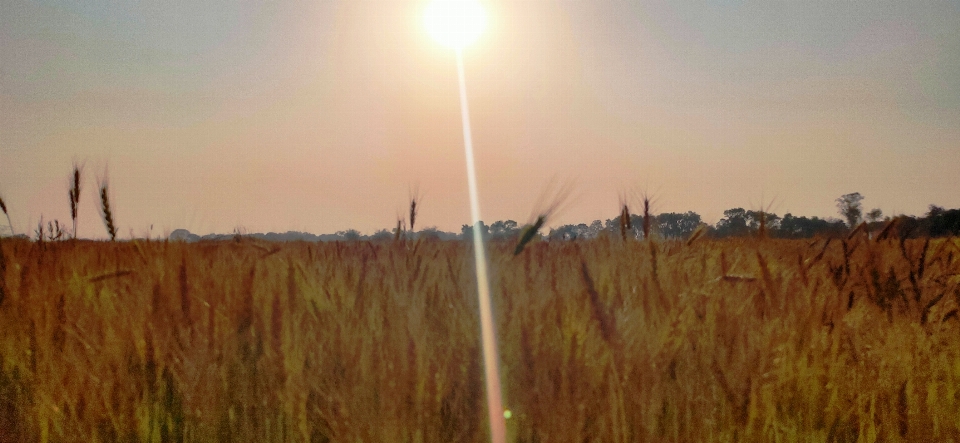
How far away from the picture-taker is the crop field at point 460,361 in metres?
1.27

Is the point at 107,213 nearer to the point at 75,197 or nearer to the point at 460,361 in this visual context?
the point at 75,197

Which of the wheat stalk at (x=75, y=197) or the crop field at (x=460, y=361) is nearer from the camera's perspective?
the crop field at (x=460, y=361)

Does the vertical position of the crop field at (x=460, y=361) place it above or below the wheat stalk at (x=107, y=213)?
below

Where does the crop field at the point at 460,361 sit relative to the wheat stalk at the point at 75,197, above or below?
below

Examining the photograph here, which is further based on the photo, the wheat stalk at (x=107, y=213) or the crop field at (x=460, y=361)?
the wheat stalk at (x=107, y=213)

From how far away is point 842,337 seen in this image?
1758 millimetres

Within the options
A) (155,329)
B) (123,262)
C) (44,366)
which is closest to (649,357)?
(155,329)

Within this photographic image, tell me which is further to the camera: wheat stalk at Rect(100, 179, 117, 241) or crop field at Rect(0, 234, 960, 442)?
wheat stalk at Rect(100, 179, 117, 241)

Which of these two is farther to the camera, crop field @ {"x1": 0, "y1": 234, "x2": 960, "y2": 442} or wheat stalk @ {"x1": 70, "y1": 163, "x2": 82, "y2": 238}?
wheat stalk @ {"x1": 70, "y1": 163, "x2": 82, "y2": 238}

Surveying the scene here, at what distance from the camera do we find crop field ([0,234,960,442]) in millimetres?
1272

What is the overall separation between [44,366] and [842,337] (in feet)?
7.18

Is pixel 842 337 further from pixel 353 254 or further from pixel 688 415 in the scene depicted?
pixel 353 254

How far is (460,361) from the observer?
1521mm

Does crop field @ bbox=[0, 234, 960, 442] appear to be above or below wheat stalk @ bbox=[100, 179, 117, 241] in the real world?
below
